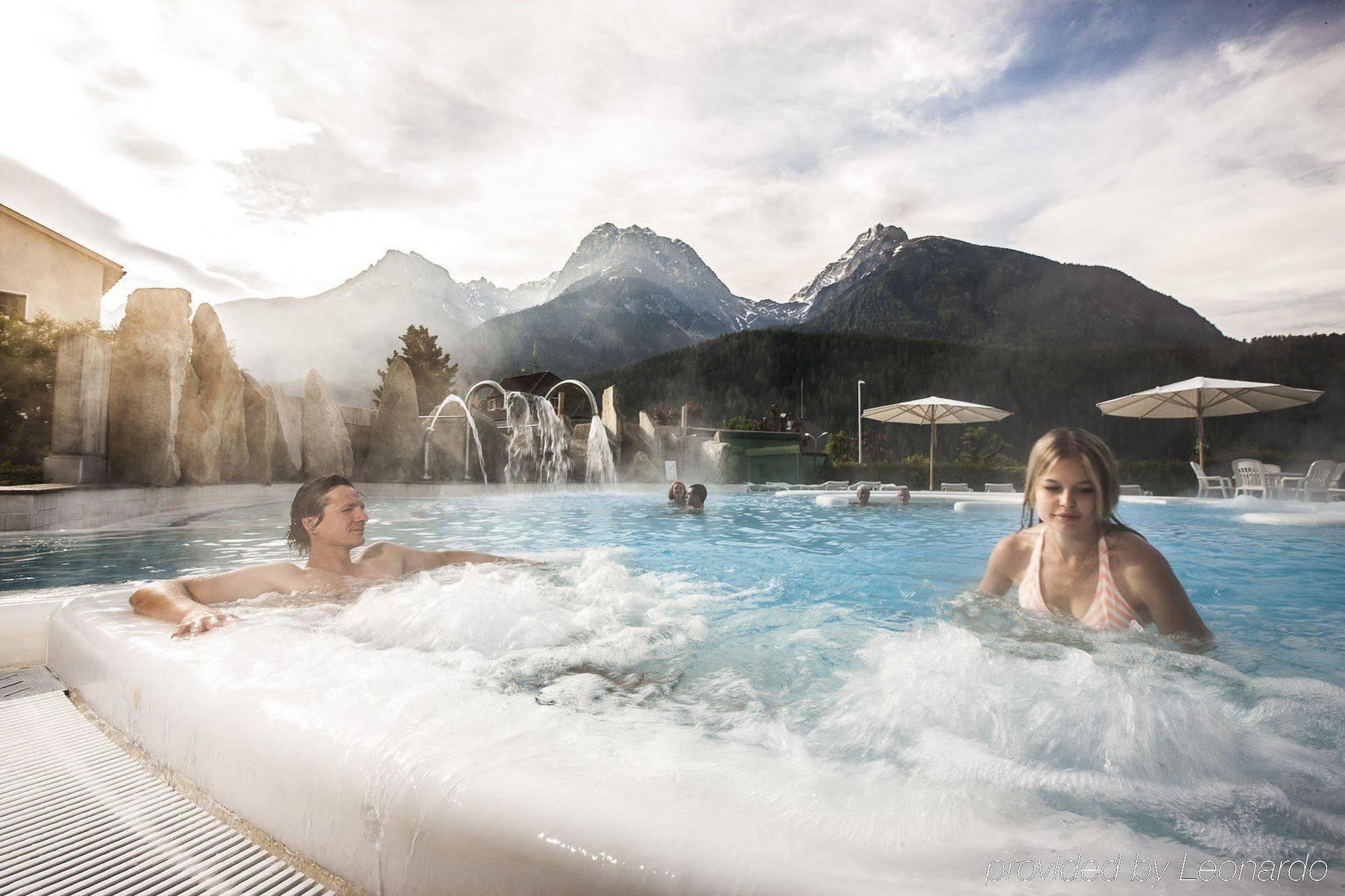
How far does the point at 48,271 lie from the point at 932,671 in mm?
22084

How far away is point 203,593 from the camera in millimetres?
2410

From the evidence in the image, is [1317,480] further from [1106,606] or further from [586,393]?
[586,393]

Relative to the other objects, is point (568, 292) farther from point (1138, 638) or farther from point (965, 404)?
point (1138, 638)

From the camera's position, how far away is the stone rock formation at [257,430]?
966 cm

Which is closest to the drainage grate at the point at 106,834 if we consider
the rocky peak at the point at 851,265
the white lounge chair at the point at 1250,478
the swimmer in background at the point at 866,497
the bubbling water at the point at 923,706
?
the bubbling water at the point at 923,706

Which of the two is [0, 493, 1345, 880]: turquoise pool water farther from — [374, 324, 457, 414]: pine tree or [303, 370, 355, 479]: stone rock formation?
[374, 324, 457, 414]: pine tree

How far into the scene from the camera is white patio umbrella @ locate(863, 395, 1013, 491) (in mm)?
14156

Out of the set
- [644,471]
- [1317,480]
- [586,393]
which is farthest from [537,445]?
[1317,480]

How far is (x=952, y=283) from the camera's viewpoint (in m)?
69.2

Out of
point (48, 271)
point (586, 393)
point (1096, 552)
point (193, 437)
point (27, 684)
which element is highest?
point (48, 271)

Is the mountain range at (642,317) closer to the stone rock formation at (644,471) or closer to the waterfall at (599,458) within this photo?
the stone rock formation at (644,471)

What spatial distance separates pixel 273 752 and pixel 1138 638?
8.89 feet

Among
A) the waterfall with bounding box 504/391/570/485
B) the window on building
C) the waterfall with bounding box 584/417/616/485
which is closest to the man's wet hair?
the waterfall with bounding box 504/391/570/485

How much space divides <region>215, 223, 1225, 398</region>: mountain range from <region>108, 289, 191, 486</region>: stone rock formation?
48114 mm
